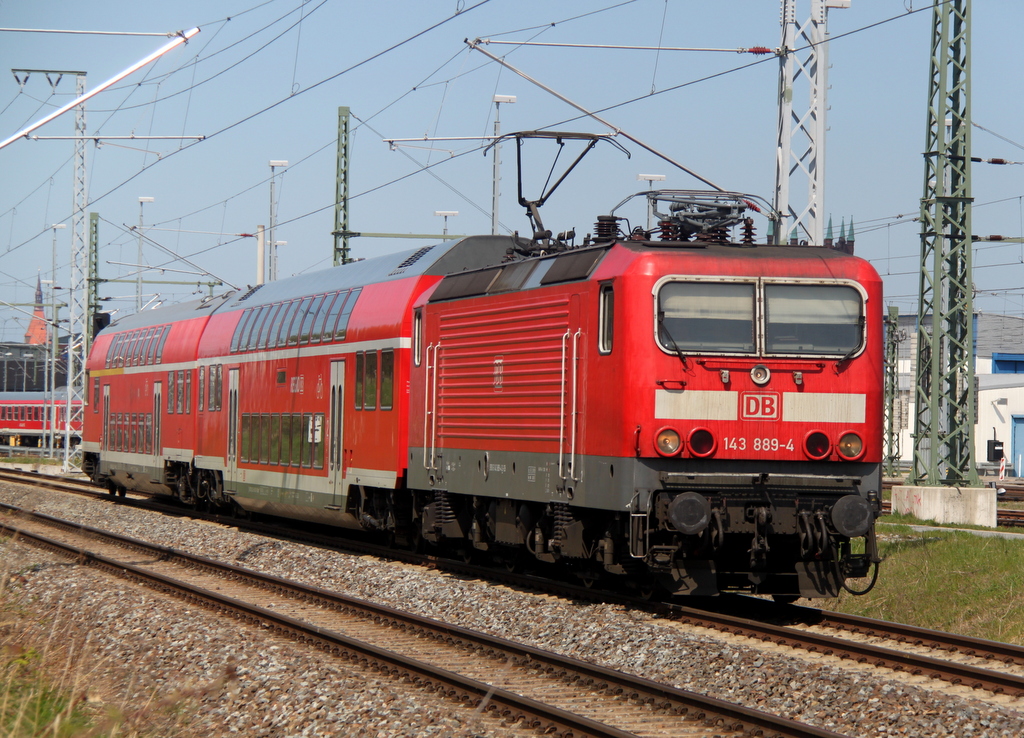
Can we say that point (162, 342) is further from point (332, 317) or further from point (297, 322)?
point (332, 317)

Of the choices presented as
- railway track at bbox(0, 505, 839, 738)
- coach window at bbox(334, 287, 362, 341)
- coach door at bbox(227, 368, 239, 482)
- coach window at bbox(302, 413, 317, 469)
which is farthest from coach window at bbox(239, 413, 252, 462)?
railway track at bbox(0, 505, 839, 738)

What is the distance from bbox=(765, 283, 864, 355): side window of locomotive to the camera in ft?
39.8

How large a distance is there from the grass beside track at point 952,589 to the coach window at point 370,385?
6684mm

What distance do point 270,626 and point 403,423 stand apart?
16.9 feet

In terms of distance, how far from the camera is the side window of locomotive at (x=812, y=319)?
39.8 ft

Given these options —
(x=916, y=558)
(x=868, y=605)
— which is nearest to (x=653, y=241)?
(x=868, y=605)

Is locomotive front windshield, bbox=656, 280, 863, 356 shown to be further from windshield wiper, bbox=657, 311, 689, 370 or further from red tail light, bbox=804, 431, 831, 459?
red tail light, bbox=804, 431, 831, 459

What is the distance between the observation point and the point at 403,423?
1697 centimetres

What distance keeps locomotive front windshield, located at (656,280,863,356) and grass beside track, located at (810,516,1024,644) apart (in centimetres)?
339

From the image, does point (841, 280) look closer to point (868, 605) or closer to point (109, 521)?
point (868, 605)

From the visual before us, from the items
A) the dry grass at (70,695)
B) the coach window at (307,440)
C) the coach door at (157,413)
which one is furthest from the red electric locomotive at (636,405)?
the coach door at (157,413)

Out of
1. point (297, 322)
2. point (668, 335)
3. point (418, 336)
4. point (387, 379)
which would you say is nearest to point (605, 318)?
point (668, 335)

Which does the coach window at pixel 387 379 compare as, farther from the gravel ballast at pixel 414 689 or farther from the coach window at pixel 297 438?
the coach window at pixel 297 438

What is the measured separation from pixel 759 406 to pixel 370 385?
740 cm
